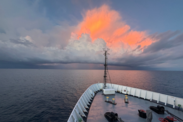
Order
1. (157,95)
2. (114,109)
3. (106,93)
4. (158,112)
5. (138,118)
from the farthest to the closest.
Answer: (106,93) → (157,95) → (114,109) → (158,112) → (138,118)

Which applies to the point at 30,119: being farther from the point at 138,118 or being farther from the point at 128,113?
the point at 138,118

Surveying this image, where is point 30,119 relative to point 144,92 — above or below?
below

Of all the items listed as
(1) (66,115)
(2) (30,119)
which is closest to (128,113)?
(1) (66,115)

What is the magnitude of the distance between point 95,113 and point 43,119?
1407 cm

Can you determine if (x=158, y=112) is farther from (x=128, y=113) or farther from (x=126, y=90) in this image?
(x=126, y=90)

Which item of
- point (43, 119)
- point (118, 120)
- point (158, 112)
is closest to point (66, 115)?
point (43, 119)

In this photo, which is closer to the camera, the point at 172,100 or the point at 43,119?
the point at 172,100

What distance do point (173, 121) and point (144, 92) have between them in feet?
26.6

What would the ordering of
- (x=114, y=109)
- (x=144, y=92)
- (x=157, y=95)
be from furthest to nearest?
(x=144, y=92) → (x=157, y=95) → (x=114, y=109)

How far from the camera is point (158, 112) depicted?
12.5 meters

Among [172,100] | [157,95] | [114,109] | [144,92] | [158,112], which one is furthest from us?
[144,92]

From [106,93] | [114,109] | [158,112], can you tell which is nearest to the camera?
[158,112]

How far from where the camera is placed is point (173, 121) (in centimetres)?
1065

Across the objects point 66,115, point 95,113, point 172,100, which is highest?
point 172,100
